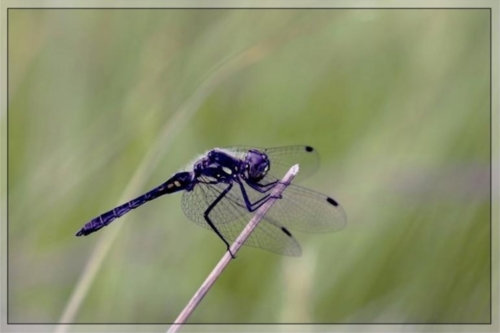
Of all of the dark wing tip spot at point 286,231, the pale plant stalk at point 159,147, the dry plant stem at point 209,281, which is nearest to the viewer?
the dry plant stem at point 209,281

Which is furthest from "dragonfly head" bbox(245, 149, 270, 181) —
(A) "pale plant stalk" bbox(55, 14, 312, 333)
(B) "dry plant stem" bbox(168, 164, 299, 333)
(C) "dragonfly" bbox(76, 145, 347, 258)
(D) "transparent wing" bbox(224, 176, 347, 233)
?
(B) "dry plant stem" bbox(168, 164, 299, 333)

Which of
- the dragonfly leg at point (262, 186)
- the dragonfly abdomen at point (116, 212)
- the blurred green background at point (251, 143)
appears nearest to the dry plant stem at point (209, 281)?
the dragonfly leg at point (262, 186)

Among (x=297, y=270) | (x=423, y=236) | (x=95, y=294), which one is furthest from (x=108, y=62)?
(x=423, y=236)

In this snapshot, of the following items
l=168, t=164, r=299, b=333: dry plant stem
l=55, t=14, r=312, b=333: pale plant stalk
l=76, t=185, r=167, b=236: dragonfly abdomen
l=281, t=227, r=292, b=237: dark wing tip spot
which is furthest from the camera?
l=76, t=185, r=167, b=236: dragonfly abdomen

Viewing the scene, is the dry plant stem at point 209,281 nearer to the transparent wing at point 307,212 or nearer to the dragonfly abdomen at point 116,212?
the transparent wing at point 307,212

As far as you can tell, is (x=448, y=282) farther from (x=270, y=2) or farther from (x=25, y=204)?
(x=25, y=204)

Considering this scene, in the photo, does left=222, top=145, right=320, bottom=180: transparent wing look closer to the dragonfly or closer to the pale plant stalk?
the dragonfly

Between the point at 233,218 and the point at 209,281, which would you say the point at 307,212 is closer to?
the point at 233,218
